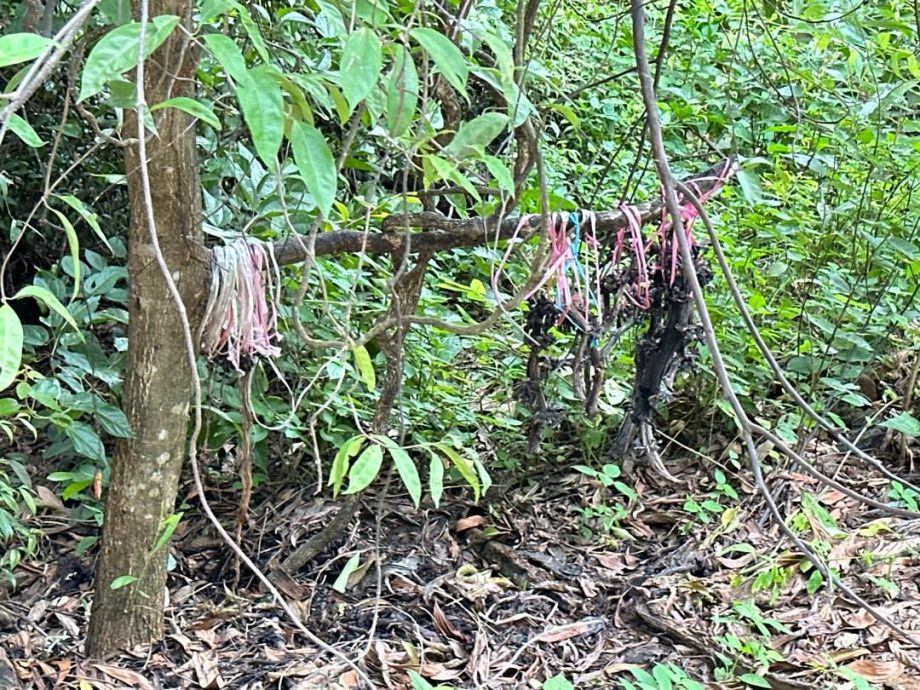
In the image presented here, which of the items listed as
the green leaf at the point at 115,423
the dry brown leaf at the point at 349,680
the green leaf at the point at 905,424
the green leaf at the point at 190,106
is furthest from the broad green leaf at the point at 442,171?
the green leaf at the point at 905,424

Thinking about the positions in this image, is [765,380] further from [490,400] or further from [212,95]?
[212,95]

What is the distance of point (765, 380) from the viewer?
2.45m

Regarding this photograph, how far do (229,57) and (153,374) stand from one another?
888 millimetres

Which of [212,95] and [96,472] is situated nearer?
[96,472]

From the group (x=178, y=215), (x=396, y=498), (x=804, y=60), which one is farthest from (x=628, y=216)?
(x=804, y=60)

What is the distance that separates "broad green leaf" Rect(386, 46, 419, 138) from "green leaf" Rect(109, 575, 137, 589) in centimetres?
106

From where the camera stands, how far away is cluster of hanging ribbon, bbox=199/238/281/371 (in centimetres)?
157

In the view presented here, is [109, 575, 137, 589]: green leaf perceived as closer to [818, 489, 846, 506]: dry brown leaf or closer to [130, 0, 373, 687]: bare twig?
[130, 0, 373, 687]: bare twig

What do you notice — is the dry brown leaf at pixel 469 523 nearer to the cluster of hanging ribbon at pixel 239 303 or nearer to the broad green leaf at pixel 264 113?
the cluster of hanging ribbon at pixel 239 303

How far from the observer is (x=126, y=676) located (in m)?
1.73

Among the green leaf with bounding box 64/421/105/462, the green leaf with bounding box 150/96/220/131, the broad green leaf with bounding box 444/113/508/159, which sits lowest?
the green leaf with bounding box 64/421/105/462

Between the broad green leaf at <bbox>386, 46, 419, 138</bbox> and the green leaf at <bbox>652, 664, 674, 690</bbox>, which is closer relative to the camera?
the broad green leaf at <bbox>386, 46, 419, 138</bbox>

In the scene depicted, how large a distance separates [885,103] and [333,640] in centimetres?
193

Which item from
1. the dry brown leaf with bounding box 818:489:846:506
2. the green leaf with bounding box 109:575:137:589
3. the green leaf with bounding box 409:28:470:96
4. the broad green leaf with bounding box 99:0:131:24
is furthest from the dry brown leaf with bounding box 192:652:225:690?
the dry brown leaf with bounding box 818:489:846:506
